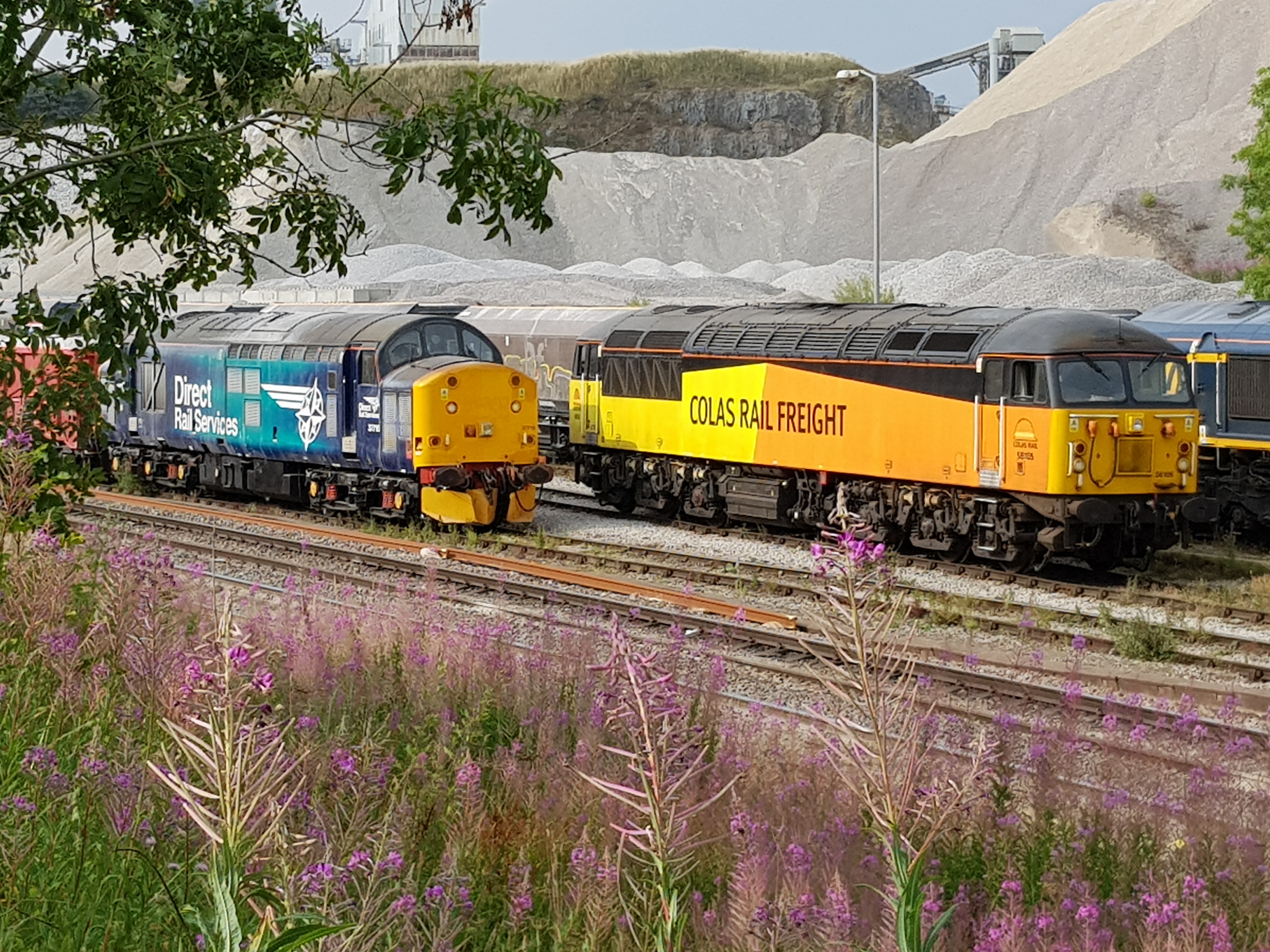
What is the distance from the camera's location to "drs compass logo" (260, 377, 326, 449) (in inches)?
965

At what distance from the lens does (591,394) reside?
2762 cm

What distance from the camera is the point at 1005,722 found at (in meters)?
8.44

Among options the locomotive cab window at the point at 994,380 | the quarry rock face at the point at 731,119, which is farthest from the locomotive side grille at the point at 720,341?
the quarry rock face at the point at 731,119

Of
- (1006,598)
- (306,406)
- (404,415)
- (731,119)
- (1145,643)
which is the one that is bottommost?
(1145,643)

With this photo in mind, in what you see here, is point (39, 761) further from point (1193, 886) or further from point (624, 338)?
point (624, 338)

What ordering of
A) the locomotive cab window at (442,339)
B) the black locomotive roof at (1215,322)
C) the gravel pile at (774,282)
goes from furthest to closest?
the gravel pile at (774,282), the locomotive cab window at (442,339), the black locomotive roof at (1215,322)

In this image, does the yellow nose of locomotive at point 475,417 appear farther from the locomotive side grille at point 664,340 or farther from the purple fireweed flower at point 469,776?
the purple fireweed flower at point 469,776

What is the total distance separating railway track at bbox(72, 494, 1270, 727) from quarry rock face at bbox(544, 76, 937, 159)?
288 feet

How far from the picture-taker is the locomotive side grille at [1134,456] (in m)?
19.3

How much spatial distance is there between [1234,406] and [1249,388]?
0.41 m

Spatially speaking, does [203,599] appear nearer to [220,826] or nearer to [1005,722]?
[1005,722]

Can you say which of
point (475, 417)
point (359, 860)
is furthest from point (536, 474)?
point (359, 860)

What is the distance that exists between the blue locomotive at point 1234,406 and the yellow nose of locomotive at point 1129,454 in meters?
2.32

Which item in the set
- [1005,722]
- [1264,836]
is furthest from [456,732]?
[1264,836]
